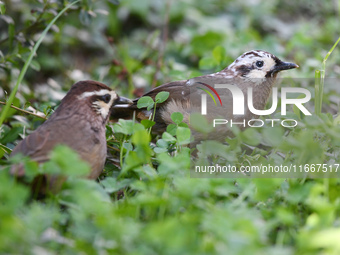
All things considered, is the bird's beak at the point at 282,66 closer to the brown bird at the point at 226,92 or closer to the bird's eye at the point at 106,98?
the brown bird at the point at 226,92

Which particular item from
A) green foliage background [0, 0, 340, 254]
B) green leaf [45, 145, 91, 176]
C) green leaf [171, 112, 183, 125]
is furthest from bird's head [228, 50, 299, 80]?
green leaf [45, 145, 91, 176]

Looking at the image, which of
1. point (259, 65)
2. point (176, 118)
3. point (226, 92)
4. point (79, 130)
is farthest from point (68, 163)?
point (259, 65)

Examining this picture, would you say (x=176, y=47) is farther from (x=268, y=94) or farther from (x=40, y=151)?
(x=40, y=151)

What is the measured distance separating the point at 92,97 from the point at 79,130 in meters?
0.33

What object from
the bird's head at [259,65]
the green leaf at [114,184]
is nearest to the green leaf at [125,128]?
the green leaf at [114,184]

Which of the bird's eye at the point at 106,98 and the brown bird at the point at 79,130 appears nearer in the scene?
the brown bird at the point at 79,130

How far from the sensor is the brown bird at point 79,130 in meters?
2.72

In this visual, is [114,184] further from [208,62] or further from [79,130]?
[208,62]

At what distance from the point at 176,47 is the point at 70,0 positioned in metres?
3.11

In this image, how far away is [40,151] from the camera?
268cm

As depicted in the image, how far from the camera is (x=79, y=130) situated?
289 cm

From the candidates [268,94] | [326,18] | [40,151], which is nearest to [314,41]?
[326,18]

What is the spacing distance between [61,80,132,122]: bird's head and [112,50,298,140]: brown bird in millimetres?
675

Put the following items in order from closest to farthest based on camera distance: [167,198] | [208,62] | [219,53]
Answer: [167,198], [219,53], [208,62]
